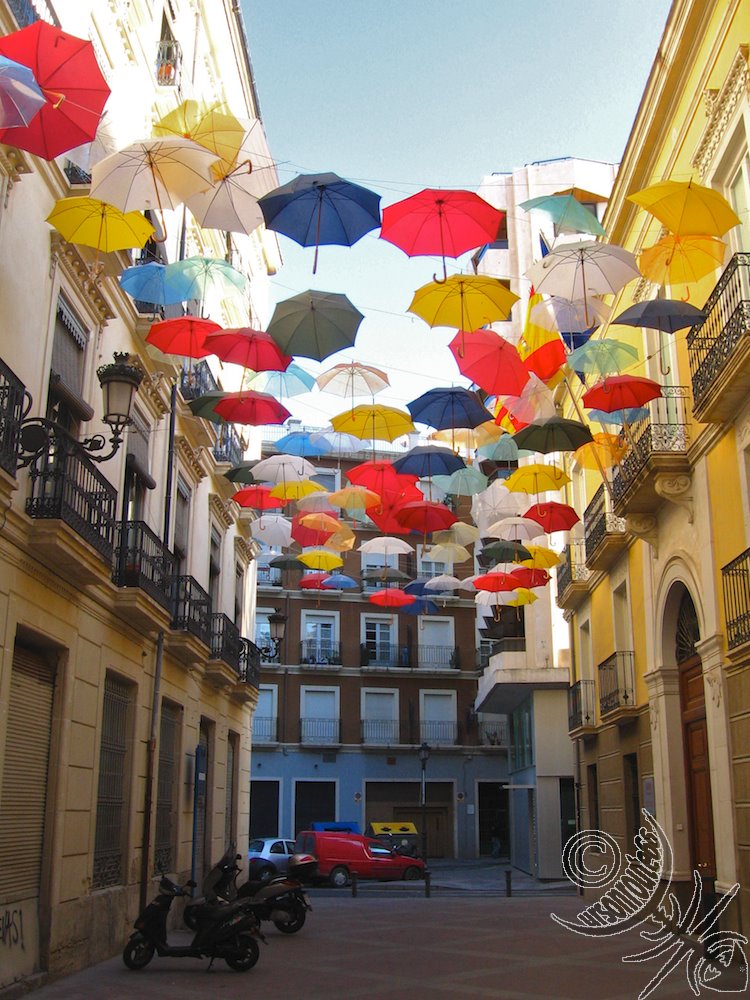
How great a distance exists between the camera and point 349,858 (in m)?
27.6

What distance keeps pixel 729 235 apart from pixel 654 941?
9211 millimetres

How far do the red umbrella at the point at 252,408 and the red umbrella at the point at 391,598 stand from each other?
293 inches

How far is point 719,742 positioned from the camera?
492 inches

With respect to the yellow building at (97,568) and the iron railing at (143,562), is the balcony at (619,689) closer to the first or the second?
the yellow building at (97,568)

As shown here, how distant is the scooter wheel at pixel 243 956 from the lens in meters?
11.5

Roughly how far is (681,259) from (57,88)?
6482 mm

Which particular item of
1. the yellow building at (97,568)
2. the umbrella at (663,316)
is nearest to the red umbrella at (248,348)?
the yellow building at (97,568)

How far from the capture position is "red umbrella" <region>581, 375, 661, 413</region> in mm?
12227

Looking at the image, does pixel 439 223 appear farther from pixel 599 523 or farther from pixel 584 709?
pixel 584 709

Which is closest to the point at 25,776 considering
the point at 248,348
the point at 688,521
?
the point at 248,348

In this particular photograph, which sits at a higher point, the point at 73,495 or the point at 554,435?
the point at 554,435

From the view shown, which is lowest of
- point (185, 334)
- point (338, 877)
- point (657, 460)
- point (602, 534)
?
point (338, 877)

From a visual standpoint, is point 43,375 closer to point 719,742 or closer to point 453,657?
point 719,742

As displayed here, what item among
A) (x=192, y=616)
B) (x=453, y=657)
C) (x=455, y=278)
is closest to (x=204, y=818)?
(x=192, y=616)
